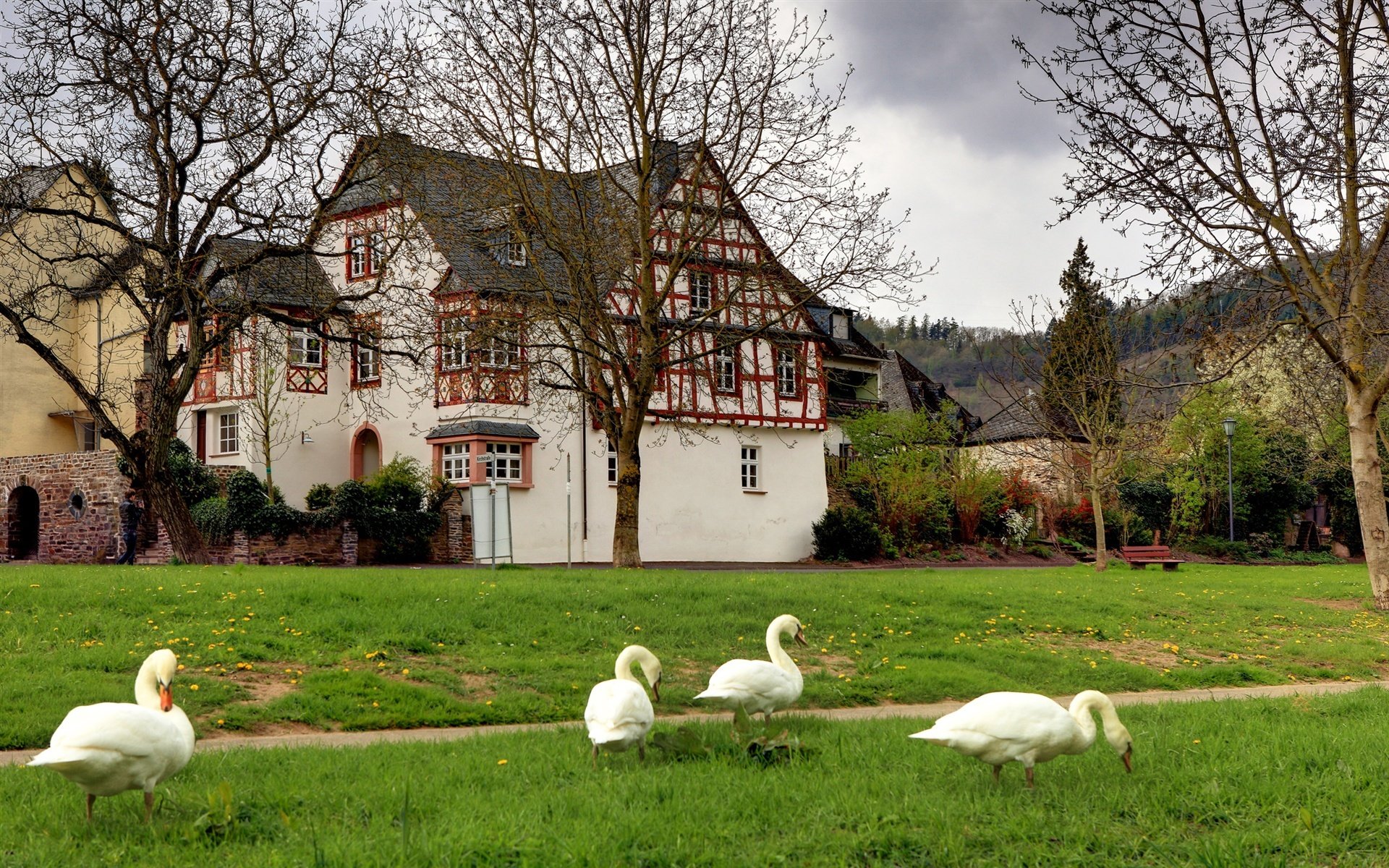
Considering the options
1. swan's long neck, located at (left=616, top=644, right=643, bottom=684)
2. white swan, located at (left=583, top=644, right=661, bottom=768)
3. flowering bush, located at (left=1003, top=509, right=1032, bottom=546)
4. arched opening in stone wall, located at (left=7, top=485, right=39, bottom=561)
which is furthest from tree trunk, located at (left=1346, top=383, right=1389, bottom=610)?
arched opening in stone wall, located at (left=7, top=485, right=39, bottom=561)

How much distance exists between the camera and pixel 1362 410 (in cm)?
2067

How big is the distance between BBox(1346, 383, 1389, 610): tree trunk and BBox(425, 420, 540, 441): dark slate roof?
2101 cm

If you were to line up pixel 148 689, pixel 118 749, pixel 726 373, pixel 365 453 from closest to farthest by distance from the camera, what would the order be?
pixel 118 749 < pixel 148 689 < pixel 365 453 < pixel 726 373

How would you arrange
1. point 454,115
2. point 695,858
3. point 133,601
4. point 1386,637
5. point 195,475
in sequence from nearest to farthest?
point 695,858 → point 133,601 → point 1386,637 → point 454,115 → point 195,475

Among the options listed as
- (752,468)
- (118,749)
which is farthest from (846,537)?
(118,749)

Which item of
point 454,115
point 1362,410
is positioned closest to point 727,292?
point 454,115

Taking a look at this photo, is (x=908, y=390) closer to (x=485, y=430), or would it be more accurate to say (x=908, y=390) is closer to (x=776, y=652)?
(x=485, y=430)

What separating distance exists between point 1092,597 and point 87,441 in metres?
41.1

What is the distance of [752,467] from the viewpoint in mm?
40531

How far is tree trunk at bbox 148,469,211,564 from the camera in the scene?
22469 mm

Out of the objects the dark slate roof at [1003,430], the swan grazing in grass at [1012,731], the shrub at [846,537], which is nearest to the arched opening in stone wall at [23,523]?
the shrub at [846,537]

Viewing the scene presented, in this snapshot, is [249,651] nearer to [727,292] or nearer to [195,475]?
[727,292]

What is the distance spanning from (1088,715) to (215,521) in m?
27.5

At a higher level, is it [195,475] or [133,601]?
[195,475]
